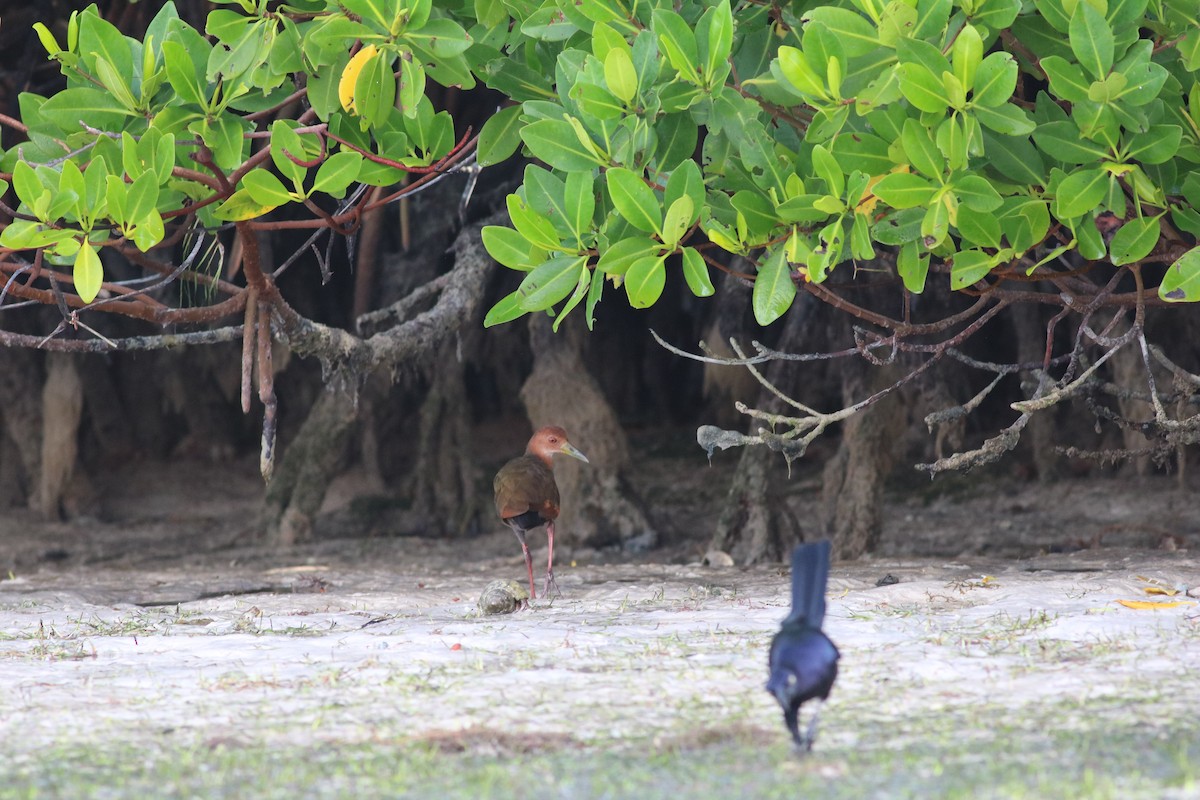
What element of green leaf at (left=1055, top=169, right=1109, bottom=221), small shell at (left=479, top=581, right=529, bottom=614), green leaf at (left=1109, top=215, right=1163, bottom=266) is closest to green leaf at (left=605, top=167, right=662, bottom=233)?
green leaf at (left=1055, top=169, right=1109, bottom=221)

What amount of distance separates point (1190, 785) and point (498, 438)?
38.2 ft

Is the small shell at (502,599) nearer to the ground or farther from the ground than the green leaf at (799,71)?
nearer to the ground

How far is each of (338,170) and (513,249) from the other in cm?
56

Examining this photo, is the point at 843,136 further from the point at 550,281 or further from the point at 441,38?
the point at 441,38

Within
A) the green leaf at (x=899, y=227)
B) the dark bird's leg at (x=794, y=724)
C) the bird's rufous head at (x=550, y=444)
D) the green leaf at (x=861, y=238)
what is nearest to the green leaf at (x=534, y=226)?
the green leaf at (x=861, y=238)

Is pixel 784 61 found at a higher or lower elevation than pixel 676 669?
higher

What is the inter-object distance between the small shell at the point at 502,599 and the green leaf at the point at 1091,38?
274cm

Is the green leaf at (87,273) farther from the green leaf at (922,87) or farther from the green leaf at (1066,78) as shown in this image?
the green leaf at (1066,78)

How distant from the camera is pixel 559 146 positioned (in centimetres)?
348

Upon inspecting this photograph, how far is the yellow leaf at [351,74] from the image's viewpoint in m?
3.53

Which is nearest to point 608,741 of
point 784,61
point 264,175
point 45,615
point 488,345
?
point 784,61

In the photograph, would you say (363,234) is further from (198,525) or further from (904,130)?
(904,130)

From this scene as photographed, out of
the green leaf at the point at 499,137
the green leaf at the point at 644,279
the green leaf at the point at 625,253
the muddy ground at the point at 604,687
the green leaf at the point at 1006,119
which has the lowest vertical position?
the muddy ground at the point at 604,687

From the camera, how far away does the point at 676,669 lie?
3.46 m
